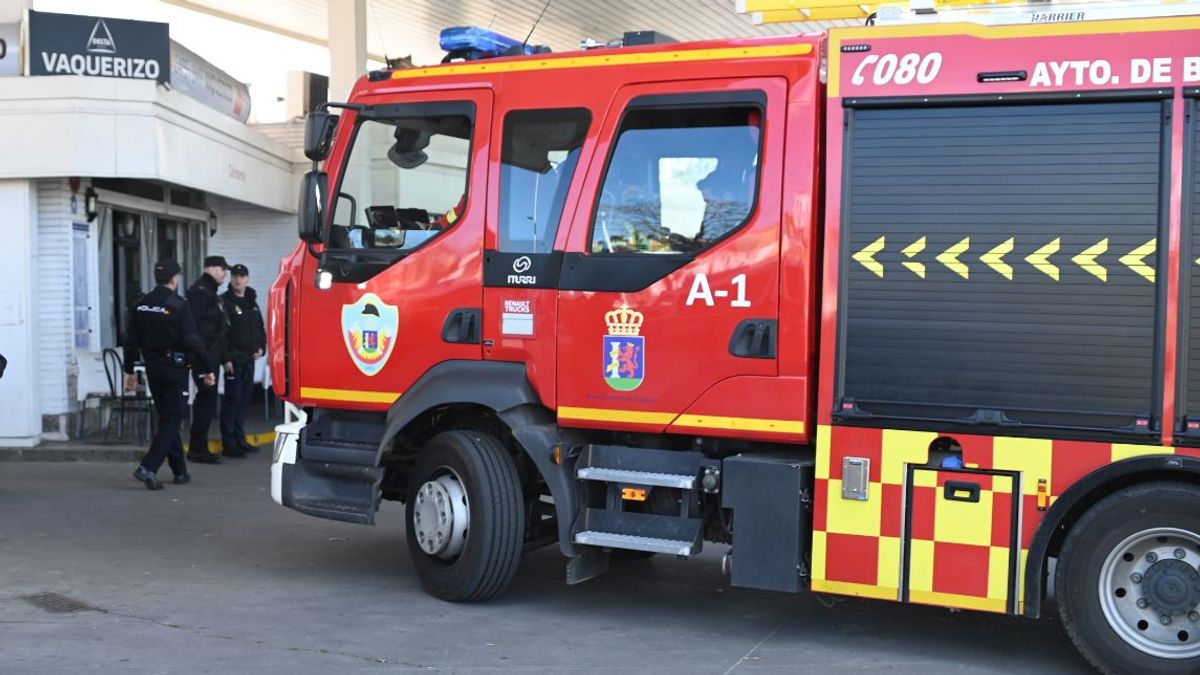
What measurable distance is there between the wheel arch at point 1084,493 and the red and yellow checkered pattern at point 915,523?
0.11ft

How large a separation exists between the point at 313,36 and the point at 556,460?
19.3 m

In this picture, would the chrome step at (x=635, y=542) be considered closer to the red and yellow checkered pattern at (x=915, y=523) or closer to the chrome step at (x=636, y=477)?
the chrome step at (x=636, y=477)

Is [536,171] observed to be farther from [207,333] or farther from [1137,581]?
[207,333]

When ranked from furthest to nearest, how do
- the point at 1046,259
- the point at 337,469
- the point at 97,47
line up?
the point at 97,47 → the point at 337,469 → the point at 1046,259

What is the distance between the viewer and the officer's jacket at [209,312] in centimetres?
1189

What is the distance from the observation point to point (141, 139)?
40.2 feet

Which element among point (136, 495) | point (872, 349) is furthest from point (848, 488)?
point (136, 495)

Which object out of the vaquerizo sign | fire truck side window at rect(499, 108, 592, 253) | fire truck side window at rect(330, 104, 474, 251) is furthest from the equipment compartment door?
the vaquerizo sign

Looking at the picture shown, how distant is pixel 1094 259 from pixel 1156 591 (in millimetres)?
1400

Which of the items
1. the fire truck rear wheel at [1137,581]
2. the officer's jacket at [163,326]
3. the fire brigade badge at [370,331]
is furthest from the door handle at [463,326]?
the officer's jacket at [163,326]

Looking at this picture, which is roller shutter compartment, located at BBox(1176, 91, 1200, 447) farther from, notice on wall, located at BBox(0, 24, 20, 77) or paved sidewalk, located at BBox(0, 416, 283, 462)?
notice on wall, located at BBox(0, 24, 20, 77)

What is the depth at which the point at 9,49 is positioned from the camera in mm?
12266

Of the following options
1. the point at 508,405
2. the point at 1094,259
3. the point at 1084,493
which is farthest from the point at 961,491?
the point at 508,405

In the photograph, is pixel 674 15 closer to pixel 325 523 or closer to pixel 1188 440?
pixel 325 523
